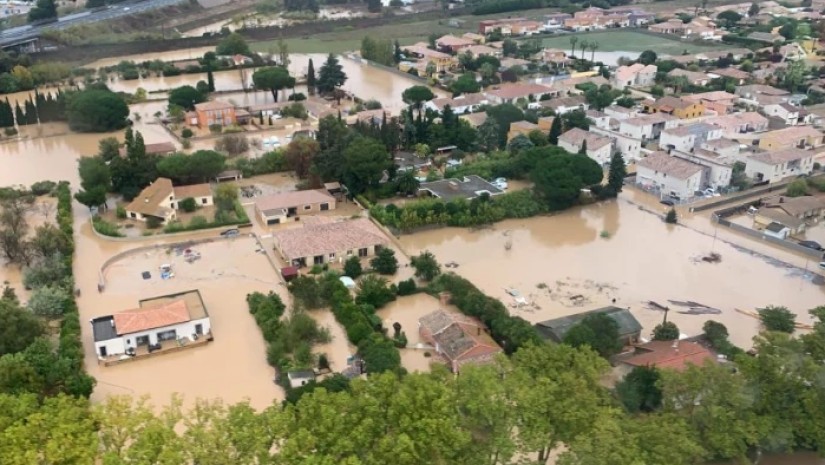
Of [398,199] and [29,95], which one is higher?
[29,95]

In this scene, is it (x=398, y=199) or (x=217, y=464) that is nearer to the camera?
(x=217, y=464)

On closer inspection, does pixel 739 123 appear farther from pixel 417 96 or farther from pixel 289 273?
pixel 289 273

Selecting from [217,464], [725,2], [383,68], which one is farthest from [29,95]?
[725,2]

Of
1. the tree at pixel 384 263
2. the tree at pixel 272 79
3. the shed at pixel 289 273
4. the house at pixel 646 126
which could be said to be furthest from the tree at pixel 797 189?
the tree at pixel 272 79

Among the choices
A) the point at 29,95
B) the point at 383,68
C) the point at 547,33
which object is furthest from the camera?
the point at 547,33

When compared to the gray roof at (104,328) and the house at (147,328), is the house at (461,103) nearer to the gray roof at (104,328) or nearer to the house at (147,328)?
the house at (147,328)

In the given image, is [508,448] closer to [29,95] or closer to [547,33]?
[29,95]
